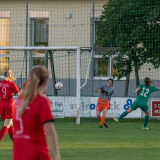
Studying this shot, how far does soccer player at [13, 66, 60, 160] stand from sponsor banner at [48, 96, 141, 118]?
15.8 m

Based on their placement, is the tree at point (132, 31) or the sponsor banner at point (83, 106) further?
the sponsor banner at point (83, 106)

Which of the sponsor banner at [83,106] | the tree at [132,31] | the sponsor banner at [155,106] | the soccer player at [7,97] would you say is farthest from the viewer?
the sponsor banner at [155,106]

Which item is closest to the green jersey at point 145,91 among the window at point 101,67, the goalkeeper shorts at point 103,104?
the goalkeeper shorts at point 103,104

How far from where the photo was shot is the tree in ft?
66.6

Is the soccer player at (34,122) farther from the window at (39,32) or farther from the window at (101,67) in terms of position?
the window at (39,32)

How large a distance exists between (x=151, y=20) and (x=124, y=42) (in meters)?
1.42

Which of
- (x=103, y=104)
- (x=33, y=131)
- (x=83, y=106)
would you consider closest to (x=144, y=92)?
(x=103, y=104)

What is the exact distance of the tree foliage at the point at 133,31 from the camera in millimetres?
20297

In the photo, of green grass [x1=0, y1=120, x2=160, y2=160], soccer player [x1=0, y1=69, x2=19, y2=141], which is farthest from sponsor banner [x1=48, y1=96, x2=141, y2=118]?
soccer player [x1=0, y1=69, x2=19, y2=141]

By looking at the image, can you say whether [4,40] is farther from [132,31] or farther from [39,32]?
[132,31]

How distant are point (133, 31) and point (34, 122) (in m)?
16.0

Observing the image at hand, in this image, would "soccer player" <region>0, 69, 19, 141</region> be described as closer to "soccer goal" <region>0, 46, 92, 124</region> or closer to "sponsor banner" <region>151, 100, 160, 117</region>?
"soccer goal" <region>0, 46, 92, 124</region>

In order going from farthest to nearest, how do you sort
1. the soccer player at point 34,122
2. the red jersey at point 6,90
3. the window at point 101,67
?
1. the window at point 101,67
2. the red jersey at point 6,90
3. the soccer player at point 34,122

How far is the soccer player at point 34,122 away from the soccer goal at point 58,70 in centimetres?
1558
